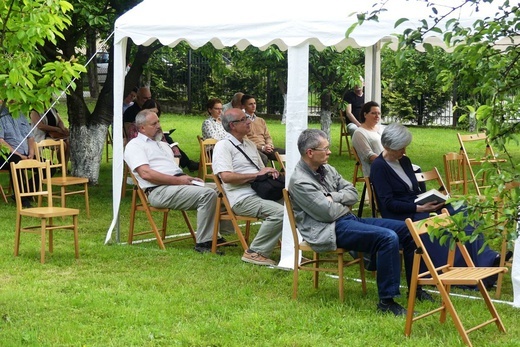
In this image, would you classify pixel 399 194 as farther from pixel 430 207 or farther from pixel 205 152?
pixel 205 152

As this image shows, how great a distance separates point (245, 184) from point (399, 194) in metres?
1.57

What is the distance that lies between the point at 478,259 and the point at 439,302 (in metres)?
0.80

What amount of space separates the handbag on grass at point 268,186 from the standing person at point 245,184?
0.04 m

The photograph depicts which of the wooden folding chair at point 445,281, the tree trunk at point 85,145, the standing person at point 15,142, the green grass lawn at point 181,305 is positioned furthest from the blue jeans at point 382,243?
the tree trunk at point 85,145

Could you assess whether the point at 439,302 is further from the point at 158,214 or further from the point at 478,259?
the point at 158,214

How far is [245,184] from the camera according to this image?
8094 millimetres

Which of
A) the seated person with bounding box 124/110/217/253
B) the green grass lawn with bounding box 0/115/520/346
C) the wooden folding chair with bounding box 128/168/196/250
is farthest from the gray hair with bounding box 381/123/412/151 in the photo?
the wooden folding chair with bounding box 128/168/196/250

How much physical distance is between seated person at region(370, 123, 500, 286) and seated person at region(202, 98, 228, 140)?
4967 mm

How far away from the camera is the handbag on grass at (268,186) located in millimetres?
8000

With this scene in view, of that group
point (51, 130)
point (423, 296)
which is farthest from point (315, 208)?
point (51, 130)

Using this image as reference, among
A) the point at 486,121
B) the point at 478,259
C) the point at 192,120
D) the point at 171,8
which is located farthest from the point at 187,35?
the point at 192,120

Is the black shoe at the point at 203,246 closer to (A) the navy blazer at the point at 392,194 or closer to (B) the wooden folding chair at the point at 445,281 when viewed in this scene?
(A) the navy blazer at the point at 392,194

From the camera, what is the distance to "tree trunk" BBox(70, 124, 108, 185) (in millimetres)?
12227

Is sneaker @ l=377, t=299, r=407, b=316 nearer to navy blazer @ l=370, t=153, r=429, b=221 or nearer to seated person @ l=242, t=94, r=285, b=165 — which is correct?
navy blazer @ l=370, t=153, r=429, b=221
